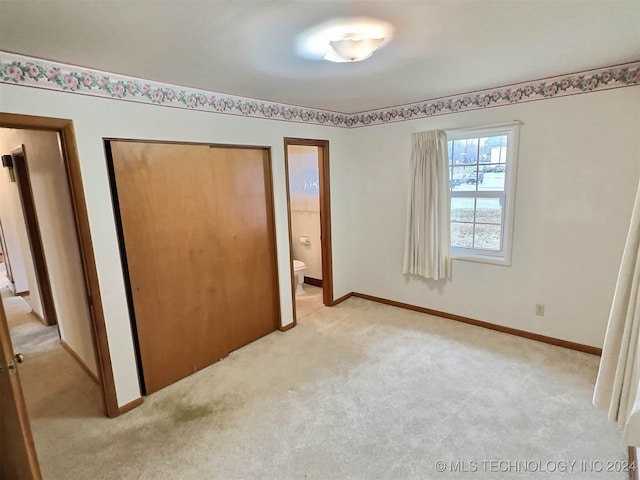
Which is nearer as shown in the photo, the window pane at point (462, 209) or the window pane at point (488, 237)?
the window pane at point (488, 237)

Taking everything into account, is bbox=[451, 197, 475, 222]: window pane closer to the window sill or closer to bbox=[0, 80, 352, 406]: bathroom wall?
the window sill

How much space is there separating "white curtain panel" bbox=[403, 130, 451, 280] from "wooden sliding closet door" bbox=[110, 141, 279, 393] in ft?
5.10

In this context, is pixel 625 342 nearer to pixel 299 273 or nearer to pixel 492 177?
pixel 492 177

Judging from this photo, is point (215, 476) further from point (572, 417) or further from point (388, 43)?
point (388, 43)

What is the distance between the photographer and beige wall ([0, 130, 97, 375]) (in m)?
2.44

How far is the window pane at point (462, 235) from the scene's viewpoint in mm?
3518

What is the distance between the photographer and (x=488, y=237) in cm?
339

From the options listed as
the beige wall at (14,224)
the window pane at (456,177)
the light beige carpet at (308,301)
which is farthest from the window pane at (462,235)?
the beige wall at (14,224)

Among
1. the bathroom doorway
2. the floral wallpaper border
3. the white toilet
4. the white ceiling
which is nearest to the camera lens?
the white ceiling

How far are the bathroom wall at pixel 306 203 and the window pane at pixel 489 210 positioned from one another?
82.6 inches

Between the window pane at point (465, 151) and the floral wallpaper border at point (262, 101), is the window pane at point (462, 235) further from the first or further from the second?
the floral wallpaper border at point (262, 101)

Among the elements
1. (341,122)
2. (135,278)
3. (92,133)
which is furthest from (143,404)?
(341,122)

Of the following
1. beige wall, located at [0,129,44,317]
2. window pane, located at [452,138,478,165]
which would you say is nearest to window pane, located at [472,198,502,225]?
window pane, located at [452,138,478,165]

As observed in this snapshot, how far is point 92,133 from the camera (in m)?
2.13
